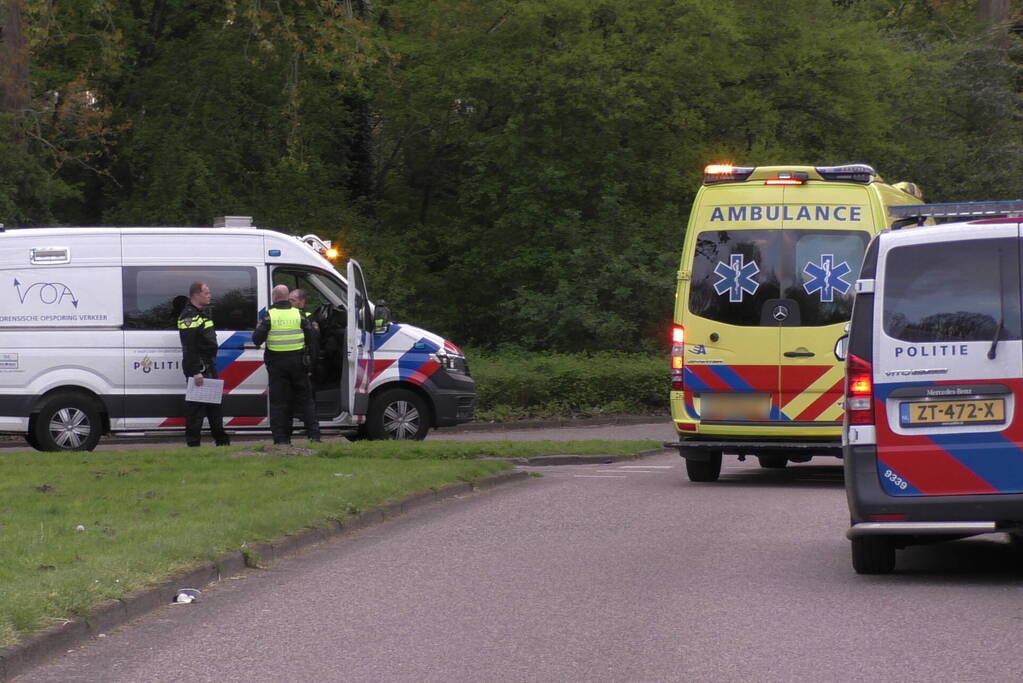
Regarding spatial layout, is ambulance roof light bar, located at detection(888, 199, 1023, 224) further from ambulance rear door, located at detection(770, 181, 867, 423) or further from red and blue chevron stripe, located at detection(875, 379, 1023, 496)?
ambulance rear door, located at detection(770, 181, 867, 423)

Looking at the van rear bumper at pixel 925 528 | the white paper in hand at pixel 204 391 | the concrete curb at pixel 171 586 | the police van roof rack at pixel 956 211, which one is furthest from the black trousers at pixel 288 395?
the van rear bumper at pixel 925 528

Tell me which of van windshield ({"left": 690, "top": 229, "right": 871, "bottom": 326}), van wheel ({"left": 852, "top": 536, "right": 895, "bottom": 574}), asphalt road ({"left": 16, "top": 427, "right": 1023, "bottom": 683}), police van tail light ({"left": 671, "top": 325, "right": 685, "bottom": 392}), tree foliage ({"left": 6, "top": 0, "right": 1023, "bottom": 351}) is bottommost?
asphalt road ({"left": 16, "top": 427, "right": 1023, "bottom": 683})

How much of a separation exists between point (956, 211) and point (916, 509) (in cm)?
187

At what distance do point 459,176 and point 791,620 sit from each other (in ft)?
85.6

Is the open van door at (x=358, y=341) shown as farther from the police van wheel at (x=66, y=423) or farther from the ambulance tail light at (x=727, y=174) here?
the ambulance tail light at (x=727, y=174)

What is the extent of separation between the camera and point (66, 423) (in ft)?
57.5

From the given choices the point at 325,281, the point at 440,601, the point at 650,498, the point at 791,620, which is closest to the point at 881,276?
the point at 791,620

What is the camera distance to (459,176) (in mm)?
33156

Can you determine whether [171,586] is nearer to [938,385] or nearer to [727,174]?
[938,385]

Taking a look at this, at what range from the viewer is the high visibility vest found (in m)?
16.8

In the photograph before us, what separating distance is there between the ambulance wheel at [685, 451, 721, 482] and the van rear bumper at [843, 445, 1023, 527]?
20.8 feet

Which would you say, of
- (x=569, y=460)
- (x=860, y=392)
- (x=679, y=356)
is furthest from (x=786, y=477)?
(x=860, y=392)

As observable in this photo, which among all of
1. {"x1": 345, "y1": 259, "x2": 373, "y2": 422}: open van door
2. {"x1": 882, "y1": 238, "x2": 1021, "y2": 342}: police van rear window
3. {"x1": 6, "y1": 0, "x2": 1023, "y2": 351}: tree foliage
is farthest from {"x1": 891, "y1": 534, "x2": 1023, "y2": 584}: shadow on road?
{"x1": 6, "y1": 0, "x2": 1023, "y2": 351}: tree foliage

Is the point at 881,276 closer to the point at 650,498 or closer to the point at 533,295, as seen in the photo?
the point at 650,498
